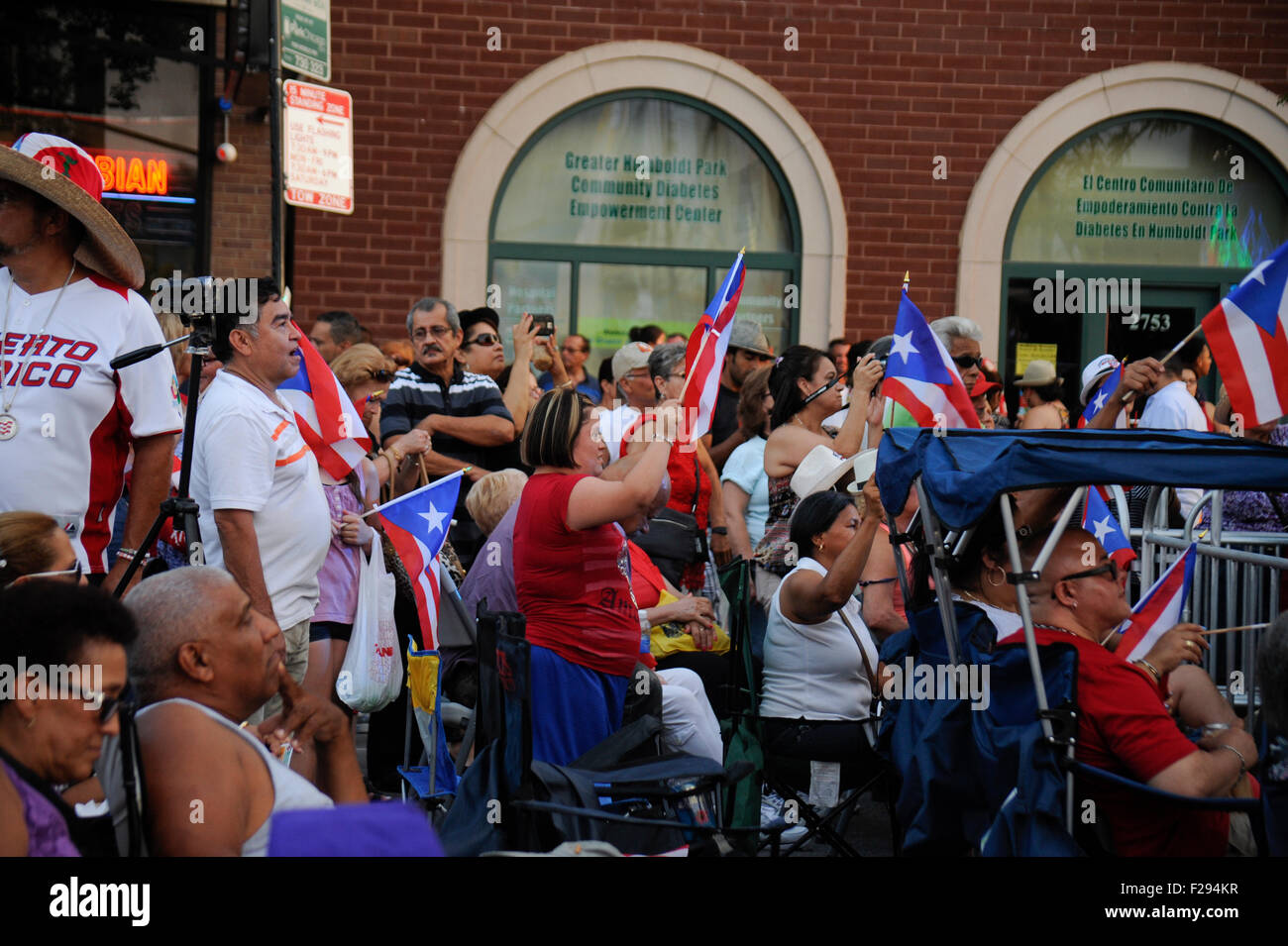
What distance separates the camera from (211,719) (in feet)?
9.40

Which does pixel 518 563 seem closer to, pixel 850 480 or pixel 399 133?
pixel 850 480

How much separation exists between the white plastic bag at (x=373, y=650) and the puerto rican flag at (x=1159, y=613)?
2.72 metres

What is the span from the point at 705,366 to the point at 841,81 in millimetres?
7970

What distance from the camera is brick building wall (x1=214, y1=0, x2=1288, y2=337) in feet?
38.9

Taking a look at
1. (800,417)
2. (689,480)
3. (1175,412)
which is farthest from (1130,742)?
(1175,412)

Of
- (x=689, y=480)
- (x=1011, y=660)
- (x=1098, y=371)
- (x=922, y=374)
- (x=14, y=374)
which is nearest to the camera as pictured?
(x=1011, y=660)

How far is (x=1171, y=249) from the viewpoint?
42.0 ft

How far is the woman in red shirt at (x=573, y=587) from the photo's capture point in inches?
193

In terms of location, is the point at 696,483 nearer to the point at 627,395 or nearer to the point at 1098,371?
the point at 627,395

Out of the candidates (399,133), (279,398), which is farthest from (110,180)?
(279,398)

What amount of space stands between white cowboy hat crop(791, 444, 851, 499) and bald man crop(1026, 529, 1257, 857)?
2.06m

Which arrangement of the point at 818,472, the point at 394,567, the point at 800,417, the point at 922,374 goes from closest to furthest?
the point at 922,374 < the point at 394,567 < the point at 818,472 < the point at 800,417

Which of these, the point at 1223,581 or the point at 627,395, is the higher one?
the point at 627,395
